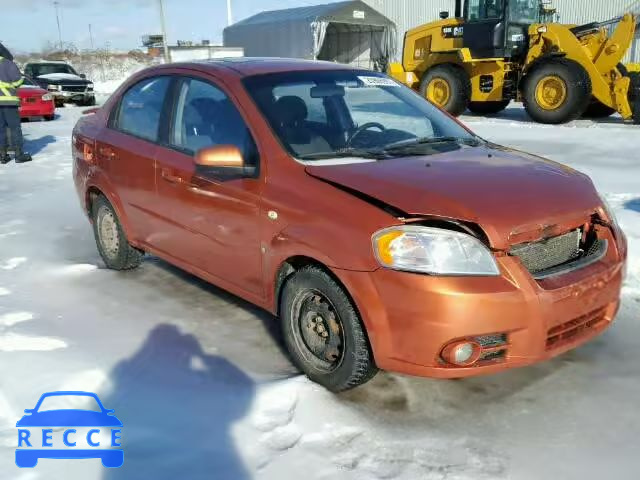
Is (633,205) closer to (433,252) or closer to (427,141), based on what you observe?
(427,141)

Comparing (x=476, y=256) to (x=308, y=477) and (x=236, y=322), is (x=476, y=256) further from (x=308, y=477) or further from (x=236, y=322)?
(x=236, y=322)

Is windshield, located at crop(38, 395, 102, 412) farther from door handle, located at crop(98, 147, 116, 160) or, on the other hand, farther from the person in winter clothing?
the person in winter clothing

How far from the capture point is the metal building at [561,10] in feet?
87.0

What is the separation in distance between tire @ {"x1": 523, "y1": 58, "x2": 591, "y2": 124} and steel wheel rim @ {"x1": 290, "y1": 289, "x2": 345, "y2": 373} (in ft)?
A: 35.1

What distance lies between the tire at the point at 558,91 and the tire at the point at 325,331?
10696mm

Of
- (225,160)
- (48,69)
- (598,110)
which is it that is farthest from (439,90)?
(48,69)

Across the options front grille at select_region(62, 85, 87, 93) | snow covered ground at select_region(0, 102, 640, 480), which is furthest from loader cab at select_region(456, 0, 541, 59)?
front grille at select_region(62, 85, 87, 93)

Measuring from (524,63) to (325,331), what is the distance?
38.8ft

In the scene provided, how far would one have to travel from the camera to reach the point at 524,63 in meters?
13.0

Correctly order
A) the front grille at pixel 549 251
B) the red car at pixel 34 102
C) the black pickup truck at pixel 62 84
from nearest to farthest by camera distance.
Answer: the front grille at pixel 549 251 → the red car at pixel 34 102 → the black pickup truck at pixel 62 84

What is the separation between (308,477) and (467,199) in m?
1.31

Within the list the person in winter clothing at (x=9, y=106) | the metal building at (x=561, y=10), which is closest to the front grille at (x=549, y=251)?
the person in winter clothing at (x=9, y=106)

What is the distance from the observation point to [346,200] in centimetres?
269

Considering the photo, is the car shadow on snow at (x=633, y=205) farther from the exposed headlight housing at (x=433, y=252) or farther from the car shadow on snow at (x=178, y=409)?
the car shadow on snow at (x=178, y=409)
